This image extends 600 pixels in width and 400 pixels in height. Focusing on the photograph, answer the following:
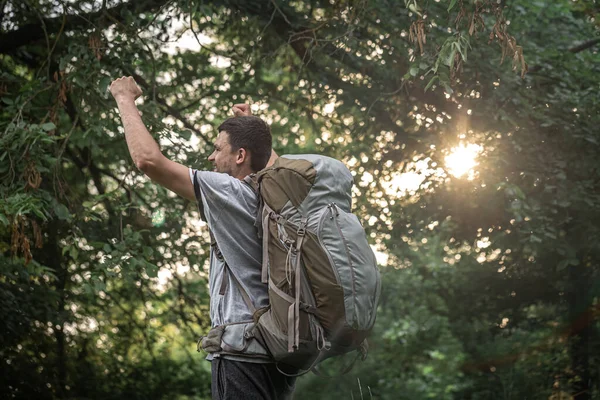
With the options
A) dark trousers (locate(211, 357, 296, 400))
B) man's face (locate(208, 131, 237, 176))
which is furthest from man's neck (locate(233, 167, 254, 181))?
dark trousers (locate(211, 357, 296, 400))

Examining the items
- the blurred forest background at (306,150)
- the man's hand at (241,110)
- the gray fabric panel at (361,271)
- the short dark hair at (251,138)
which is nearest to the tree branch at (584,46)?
the blurred forest background at (306,150)

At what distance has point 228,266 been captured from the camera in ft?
7.97

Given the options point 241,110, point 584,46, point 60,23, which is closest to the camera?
point 241,110

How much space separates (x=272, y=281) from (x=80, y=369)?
634cm

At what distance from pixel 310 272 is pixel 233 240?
0.29m

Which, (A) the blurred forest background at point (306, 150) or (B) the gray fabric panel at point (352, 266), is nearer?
(B) the gray fabric panel at point (352, 266)

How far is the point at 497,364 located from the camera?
28.8ft

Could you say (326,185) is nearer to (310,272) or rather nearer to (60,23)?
(310,272)

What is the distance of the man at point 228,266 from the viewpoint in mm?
2346

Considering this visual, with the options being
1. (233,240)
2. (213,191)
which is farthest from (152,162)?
(233,240)

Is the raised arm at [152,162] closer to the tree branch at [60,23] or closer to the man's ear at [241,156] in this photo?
the man's ear at [241,156]

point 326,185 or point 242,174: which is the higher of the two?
point 242,174

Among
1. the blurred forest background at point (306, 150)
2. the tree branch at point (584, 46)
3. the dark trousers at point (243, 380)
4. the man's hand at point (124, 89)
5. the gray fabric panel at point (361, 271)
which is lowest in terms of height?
the dark trousers at point (243, 380)

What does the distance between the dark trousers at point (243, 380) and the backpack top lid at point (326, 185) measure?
1.64 feet
